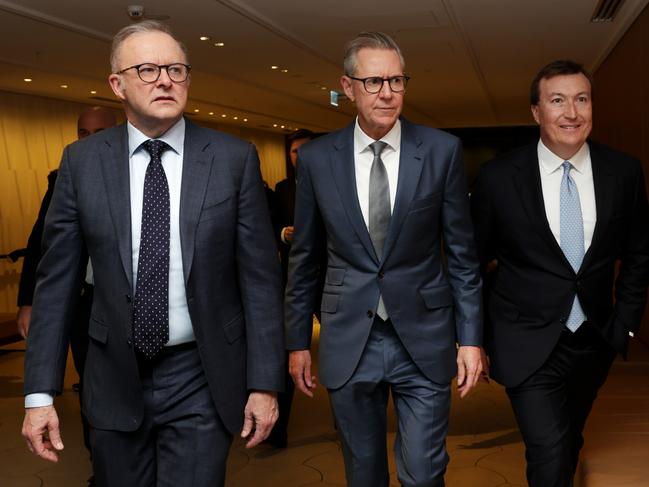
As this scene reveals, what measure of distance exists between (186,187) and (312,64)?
32.4 ft

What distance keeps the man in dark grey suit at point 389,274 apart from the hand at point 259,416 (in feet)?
1.66

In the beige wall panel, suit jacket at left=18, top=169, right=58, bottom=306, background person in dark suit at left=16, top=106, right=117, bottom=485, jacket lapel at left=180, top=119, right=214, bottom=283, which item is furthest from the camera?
the beige wall panel

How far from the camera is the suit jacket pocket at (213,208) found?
2.55 m

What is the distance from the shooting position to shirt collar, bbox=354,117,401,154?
10.3ft

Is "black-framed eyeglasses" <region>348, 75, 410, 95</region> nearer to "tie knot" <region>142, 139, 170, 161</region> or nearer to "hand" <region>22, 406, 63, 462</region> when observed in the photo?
"tie knot" <region>142, 139, 170, 161</region>

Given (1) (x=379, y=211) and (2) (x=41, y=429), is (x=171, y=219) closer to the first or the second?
(2) (x=41, y=429)

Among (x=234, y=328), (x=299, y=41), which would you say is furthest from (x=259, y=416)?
(x=299, y=41)

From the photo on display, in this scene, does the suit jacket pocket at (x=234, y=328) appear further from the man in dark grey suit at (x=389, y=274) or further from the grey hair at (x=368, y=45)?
the grey hair at (x=368, y=45)

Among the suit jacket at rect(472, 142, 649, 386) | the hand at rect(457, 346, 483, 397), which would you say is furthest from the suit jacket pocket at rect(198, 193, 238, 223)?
the suit jacket at rect(472, 142, 649, 386)

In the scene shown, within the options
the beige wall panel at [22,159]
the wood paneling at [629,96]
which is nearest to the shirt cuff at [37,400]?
the wood paneling at [629,96]

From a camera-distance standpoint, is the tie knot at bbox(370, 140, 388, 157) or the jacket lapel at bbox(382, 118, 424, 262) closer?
the jacket lapel at bbox(382, 118, 424, 262)

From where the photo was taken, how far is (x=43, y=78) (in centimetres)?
1228

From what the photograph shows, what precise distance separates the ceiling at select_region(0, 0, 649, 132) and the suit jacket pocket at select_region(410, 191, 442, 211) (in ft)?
17.3

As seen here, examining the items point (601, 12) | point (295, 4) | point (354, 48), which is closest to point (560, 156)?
point (354, 48)
